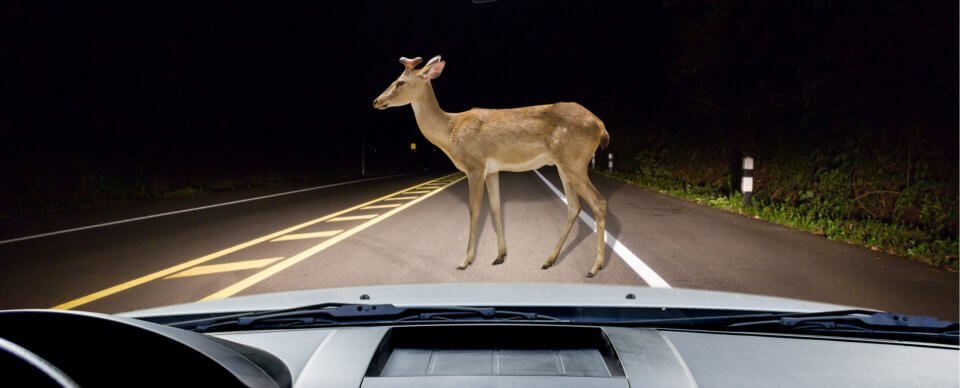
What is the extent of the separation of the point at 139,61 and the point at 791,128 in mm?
38746

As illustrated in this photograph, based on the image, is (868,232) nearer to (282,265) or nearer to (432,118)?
(432,118)

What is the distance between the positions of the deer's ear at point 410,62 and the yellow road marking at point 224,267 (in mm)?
2832

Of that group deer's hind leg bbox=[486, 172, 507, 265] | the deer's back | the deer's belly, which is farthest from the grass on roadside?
deer's hind leg bbox=[486, 172, 507, 265]

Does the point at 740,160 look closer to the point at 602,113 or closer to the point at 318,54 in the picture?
the point at 602,113

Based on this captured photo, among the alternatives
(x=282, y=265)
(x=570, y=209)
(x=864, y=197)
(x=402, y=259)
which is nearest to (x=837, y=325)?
(x=570, y=209)

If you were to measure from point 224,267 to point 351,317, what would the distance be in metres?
4.89

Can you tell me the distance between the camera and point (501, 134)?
5.79 m

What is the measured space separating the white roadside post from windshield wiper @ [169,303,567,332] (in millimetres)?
12467

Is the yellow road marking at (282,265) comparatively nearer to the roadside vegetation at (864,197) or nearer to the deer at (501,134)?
the deer at (501,134)

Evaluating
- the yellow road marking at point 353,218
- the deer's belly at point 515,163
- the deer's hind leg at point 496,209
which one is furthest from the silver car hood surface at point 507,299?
the yellow road marking at point 353,218

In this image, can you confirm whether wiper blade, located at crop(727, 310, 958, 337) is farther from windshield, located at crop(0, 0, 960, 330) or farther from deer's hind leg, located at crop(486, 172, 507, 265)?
deer's hind leg, located at crop(486, 172, 507, 265)

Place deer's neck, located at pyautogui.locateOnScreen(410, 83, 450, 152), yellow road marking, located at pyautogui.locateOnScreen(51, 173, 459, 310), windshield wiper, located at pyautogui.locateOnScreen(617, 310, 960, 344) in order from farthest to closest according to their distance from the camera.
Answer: deer's neck, located at pyautogui.locateOnScreen(410, 83, 450, 152) < yellow road marking, located at pyautogui.locateOnScreen(51, 173, 459, 310) < windshield wiper, located at pyautogui.locateOnScreen(617, 310, 960, 344)

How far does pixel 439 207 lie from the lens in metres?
13.3

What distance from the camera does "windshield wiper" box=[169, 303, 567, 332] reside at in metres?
2.20
